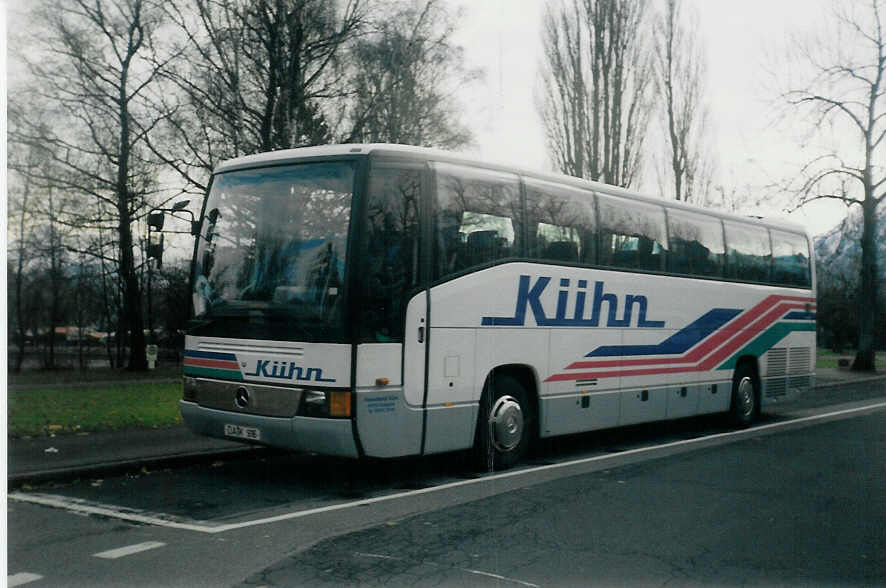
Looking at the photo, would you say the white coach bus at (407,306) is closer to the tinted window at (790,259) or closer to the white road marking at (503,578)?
the white road marking at (503,578)

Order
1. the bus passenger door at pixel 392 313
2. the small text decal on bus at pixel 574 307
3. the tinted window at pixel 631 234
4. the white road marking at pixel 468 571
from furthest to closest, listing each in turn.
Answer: the tinted window at pixel 631 234, the small text decal on bus at pixel 574 307, the bus passenger door at pixel 392 313, the white road marking at pixel 468 571

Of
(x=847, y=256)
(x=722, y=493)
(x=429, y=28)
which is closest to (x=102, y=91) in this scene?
(x=429, y=28)

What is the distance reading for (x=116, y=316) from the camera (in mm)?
20891

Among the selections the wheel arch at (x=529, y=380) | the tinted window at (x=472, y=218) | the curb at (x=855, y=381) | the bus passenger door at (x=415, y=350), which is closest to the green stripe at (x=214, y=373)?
the bus passenger door at (x=415, y=350)

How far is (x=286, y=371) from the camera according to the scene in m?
8.41

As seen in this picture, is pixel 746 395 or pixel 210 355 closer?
pixel 210 355

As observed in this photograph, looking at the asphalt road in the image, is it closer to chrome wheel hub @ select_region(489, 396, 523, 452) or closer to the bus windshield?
chrome wheel hub @ select_region(489, 396, 523, 452)

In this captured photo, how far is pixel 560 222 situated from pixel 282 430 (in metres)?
4.41

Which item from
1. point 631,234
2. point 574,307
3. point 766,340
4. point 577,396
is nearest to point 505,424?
point 577,396

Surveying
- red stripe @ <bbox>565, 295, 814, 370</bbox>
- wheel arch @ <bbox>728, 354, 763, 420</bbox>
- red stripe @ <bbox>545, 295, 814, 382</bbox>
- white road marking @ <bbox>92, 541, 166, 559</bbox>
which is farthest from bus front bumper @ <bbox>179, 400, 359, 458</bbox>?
wheel arch @ <bbox>728, 354, 763, 420</bbox>

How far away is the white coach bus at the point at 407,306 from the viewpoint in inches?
325

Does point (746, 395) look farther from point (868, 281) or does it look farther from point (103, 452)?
point (868, 281)

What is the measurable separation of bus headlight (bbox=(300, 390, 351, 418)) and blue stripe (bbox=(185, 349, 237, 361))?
41.0 inches

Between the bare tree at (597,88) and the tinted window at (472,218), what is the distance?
13307mm
